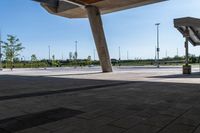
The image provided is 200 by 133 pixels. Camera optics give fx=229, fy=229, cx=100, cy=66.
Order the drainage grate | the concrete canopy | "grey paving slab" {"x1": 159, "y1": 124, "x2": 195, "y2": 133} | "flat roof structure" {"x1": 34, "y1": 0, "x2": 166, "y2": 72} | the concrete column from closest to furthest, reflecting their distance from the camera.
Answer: "grey paving slab" {"x1": 159, "y1": 124, "x2": 195, "y2": 133}
the drainage grate
the concrete canopy
"flat roof structure" {"x1": 34, "y1": 0, "x2": 166, "y2": 72}
the concrete column

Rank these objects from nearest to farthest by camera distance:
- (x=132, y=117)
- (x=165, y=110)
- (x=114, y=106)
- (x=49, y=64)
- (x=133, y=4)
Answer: (x=132, y=117) → (x=165, y=110) → (x=114, y=106) → (x=133, y=4) → (x=49, y=64)

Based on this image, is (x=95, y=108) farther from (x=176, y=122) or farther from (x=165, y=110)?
(x=176, y=122)

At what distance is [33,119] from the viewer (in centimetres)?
522

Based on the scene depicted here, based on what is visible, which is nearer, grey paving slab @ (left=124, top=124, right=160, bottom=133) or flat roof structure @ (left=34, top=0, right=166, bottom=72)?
grey paving slab @ (left=124, top=124, right=160, bottom=133)

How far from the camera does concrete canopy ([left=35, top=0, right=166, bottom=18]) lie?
2582cm

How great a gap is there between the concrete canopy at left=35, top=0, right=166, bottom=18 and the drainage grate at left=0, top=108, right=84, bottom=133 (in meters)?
21.2

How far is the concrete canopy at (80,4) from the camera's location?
1017 inches

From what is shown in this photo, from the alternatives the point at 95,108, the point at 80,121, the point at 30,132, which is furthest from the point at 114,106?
the point at 30,132

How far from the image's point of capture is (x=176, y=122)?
4.93m

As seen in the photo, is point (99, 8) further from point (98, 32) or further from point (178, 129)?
point (178, 129)

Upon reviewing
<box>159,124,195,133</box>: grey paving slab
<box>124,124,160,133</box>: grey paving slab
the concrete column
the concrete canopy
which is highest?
the concrete canopy

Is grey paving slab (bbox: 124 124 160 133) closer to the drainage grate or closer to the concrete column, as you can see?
the drainage grate

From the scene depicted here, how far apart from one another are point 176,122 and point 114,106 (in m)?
2.10

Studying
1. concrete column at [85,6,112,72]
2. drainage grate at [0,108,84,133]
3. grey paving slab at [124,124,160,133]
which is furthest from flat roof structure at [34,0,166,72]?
grey paving slab at [124,124,160,133]
